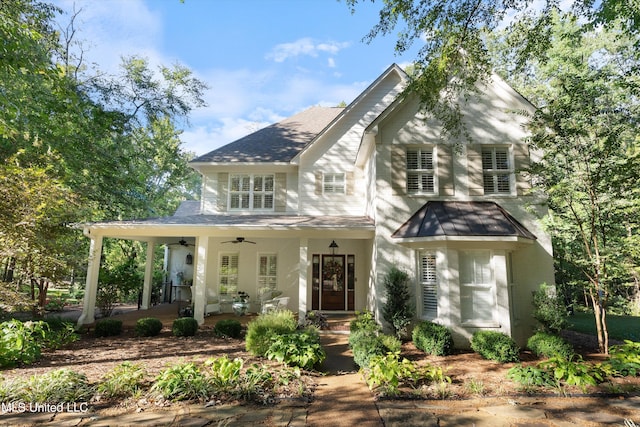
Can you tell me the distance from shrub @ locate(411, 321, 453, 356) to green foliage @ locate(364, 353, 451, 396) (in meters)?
1.93

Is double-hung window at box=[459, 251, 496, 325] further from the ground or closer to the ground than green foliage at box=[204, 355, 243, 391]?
further from the ground

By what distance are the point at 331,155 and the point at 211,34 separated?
5875 millimetres

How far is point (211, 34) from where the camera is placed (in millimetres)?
8516

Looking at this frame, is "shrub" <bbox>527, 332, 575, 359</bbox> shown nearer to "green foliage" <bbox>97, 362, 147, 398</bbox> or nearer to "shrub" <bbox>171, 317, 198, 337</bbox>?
"green foliage" <bbox>97, 362, 147, 398</bbox>

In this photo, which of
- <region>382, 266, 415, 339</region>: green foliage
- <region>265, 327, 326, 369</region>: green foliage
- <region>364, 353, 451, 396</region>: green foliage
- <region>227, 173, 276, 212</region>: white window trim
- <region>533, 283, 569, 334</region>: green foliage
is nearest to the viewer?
<region>364, 353, 451, 396</region>: green foliage

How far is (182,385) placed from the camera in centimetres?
491

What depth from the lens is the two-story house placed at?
27.4ft

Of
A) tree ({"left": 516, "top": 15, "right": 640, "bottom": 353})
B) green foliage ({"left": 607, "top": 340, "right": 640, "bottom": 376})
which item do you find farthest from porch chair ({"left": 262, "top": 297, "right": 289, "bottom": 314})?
green foliage ({"left": 607, "top": 340, "right": 640, "bottom": 376})

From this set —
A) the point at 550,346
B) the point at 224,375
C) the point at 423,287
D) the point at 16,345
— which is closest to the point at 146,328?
the point at 16,345

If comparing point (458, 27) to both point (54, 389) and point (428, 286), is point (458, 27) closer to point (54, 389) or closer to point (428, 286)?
point (428, 286)

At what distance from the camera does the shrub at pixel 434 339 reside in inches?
297

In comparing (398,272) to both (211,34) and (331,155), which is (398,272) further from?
(211,34)

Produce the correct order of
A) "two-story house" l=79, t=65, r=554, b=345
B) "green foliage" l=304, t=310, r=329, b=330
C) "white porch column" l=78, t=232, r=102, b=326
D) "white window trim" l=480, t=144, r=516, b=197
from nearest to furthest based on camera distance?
"two-story house" l=79, t=65, r=554, b=345 < "white window trim" l=480, t=144, r=516, b=197 < "green foliage" l=304, t=310, r=329, b=330 < "white porch column" l=78, t=232, r=102, b=326

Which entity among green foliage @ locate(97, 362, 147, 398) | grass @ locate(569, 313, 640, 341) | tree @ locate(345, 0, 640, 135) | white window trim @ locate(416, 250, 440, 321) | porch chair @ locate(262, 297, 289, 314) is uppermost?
tree @ locate(345, 0, 640, 135)
